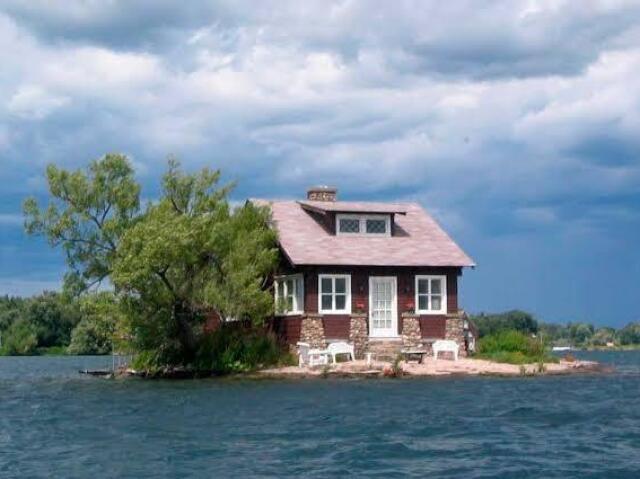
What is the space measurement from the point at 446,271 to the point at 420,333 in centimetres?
276

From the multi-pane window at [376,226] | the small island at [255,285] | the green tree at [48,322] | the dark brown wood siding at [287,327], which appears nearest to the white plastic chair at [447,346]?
the small island at [255,285]

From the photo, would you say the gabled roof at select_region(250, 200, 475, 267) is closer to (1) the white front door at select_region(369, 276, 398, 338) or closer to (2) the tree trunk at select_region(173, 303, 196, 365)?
(1) the white front door at select_region(369, 276, 398, 338)

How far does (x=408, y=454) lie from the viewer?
19.6 metres

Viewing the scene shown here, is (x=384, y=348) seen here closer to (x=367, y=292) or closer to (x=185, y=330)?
(x=367, y=292)

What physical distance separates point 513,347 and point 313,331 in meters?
8.62

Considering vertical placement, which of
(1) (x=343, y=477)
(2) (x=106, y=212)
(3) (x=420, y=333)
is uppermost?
(2) (x=106, y=212)

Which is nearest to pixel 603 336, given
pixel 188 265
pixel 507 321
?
pixel 507 321

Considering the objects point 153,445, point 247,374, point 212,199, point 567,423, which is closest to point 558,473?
point 567,423

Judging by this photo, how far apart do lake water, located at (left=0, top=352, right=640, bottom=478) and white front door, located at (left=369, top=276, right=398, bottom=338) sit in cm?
715

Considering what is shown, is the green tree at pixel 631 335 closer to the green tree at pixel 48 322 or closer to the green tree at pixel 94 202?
the green tree at pixel 48 322

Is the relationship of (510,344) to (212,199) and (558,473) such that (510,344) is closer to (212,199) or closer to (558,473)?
(212,199)

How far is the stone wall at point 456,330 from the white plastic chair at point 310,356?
5774 mm

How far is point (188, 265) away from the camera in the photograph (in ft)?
133

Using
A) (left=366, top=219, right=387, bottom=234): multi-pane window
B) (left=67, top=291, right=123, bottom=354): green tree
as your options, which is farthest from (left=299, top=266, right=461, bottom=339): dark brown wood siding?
Answer: (left=67, top=291, right=123, bottom=354): green tree
